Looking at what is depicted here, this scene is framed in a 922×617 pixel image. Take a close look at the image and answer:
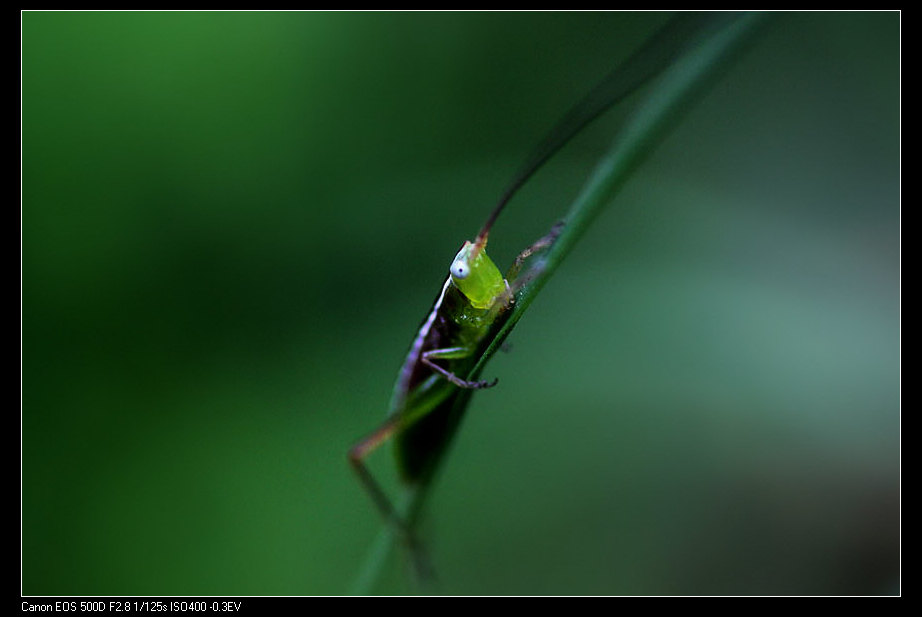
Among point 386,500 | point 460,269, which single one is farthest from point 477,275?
point 386,500

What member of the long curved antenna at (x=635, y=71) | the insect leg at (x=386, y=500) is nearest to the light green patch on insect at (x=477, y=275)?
the insect leg at (x=386, y=500)

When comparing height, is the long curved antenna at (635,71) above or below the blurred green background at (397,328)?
above

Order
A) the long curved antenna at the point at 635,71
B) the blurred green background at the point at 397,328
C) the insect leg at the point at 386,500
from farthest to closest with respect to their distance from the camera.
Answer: the blurred green background at the point at 397,328
the insect leg at the point at 386,500
the long curved antenna at the point at 635,71

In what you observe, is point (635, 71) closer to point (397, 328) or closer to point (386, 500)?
point (386, 500)

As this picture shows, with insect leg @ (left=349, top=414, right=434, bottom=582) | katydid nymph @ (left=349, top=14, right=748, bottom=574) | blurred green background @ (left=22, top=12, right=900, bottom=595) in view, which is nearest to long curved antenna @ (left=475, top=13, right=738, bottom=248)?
katydid nymph @ (left=349, top=14, right=748, bottom=574)

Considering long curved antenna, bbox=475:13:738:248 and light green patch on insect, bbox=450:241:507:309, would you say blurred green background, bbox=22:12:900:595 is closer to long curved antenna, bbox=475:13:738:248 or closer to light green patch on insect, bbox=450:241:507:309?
light green patch on insect, bbox=450:241:507:309

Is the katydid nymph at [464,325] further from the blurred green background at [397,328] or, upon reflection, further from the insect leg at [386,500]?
the blurred green background at [397,328]

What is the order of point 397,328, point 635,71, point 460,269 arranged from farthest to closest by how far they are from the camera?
point 397,328 < point 460,269 < point 635,71
